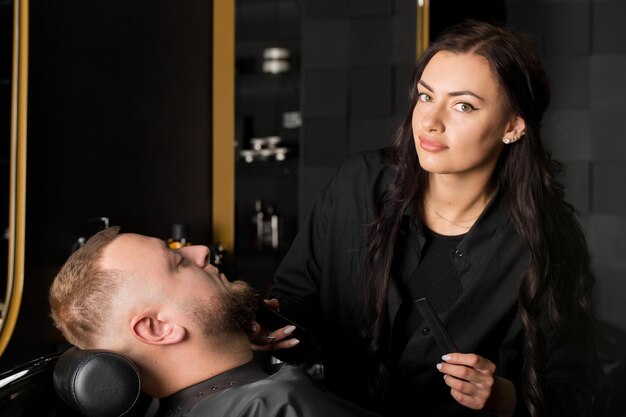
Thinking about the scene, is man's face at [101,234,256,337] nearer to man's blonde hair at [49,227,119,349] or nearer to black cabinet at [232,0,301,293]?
man's blonde hair at [49,227,119,349]

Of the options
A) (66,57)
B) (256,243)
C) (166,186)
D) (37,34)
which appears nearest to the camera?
(37,34)

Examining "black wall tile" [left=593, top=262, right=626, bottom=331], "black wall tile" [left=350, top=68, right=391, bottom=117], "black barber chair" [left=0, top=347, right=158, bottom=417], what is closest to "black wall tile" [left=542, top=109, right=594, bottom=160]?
"black wall tile" [left=593, top=262, right=626, bottom=331]

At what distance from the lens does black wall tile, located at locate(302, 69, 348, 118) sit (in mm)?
3924

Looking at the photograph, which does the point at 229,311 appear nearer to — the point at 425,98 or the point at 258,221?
the point at 425,98

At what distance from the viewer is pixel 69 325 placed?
1.42 metres

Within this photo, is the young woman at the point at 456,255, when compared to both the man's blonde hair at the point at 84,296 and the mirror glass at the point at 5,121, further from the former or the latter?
the mirror glass at the point at 5,121

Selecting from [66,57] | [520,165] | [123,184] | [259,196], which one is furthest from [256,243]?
[520,165]

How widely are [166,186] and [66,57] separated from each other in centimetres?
89

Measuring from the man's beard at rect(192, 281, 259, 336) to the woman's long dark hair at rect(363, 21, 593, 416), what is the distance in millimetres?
524

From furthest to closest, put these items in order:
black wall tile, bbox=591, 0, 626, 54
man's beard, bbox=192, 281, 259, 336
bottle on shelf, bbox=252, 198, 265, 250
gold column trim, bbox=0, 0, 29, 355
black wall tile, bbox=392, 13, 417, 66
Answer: bottle on shelf, bbox=252, 198, 265, 250 < black wall tile, bbox=392, 13, 417, 66 < black wall tile, bbox=591, 0, 626, 54 < gold column trim, bbox=0, 0, 29, 355 < man's beard, bbox=192, 281, 259, 336

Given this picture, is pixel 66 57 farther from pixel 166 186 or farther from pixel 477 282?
pixel 477 282

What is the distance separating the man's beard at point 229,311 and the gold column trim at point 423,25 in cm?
240

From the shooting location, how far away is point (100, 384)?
3.95 ft

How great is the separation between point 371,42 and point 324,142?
56 centimetres
